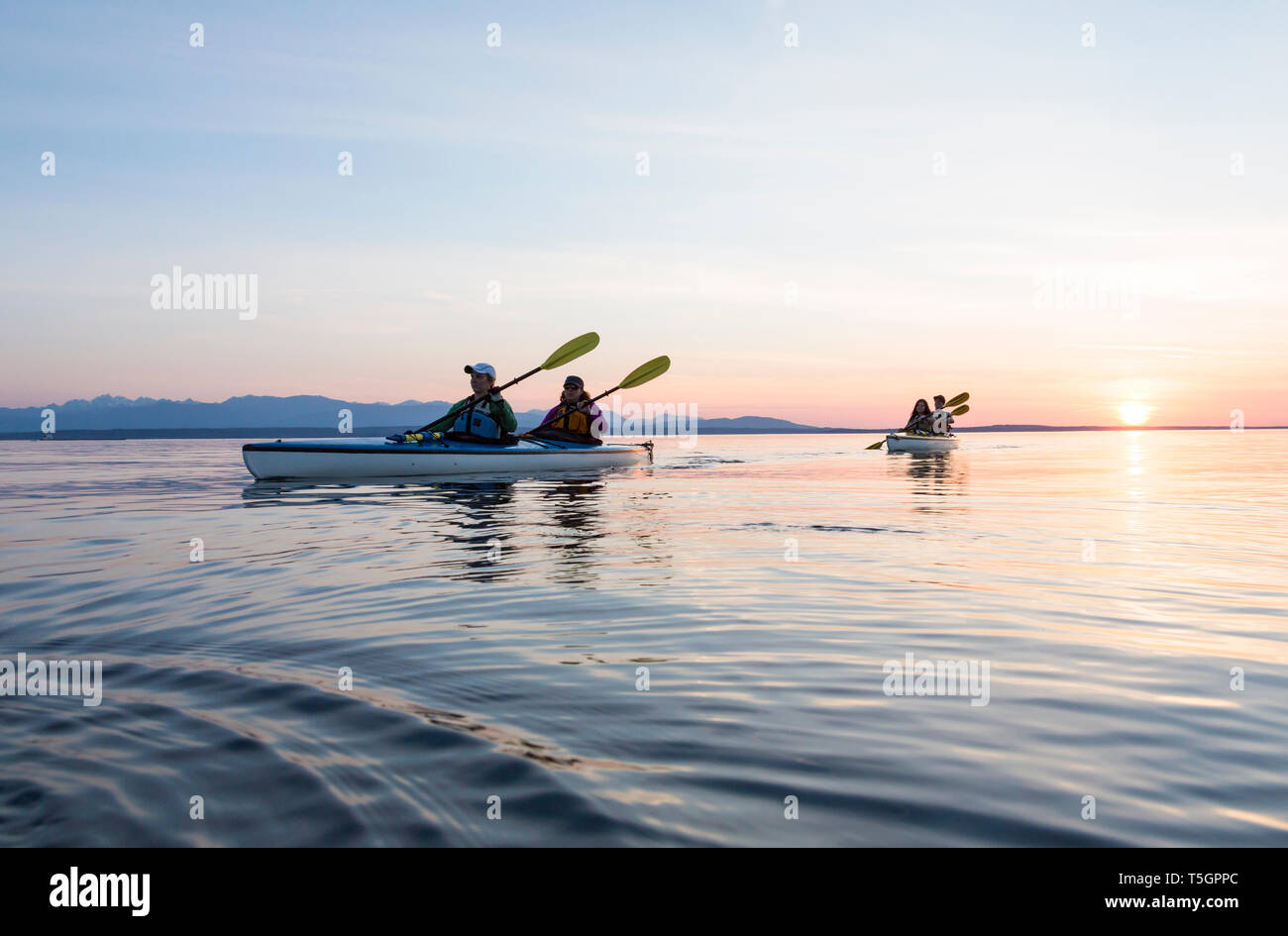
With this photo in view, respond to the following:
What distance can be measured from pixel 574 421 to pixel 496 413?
4433 mm

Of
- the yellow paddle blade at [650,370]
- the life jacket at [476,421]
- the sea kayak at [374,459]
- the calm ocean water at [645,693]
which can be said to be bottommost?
the calm ocean water at [645,693]

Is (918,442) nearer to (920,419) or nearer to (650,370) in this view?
(920,419)

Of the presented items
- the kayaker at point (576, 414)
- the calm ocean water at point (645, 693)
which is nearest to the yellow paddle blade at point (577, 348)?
the kayaker at point (576, 414)

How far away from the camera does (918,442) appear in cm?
3878

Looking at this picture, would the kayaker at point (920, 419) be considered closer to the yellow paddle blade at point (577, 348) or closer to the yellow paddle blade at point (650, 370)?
the yellow paddle blade at point (650, 370)

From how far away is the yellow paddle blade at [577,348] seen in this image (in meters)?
22.6

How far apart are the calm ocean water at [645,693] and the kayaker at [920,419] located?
30032 mm

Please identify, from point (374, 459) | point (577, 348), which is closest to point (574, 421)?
point (577, 348)

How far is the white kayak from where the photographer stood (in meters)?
38.9

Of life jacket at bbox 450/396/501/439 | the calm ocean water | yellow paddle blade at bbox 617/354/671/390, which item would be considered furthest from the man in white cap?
the calm ocean water

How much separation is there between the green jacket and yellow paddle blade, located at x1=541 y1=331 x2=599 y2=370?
283 centimetres

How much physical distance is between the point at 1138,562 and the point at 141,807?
8816mm

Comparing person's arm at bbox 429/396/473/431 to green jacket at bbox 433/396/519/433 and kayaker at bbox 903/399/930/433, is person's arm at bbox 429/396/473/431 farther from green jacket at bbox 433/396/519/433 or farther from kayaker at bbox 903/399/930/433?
kayaker at bbox 903/399/930/433
